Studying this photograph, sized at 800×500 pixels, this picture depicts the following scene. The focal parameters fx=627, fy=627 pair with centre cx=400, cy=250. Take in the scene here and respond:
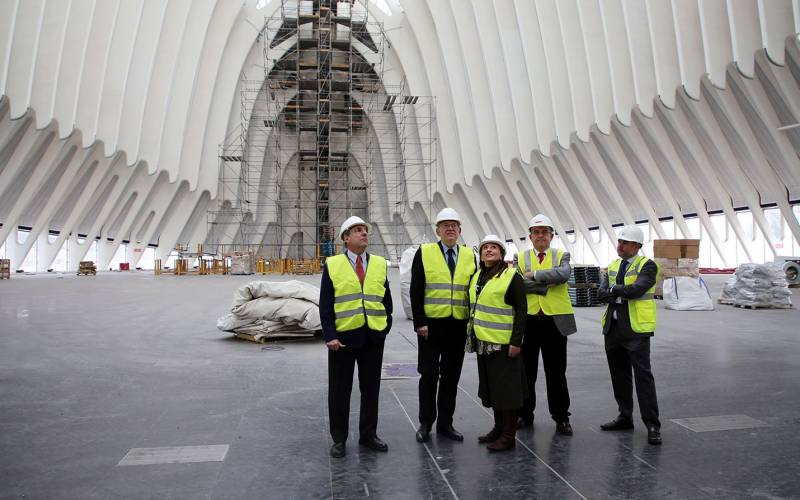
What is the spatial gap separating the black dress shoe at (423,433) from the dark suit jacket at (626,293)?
5.18 feet

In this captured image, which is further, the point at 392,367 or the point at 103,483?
the point at 392,367

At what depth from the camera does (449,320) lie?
4.55 m

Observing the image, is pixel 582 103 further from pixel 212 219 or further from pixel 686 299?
pixel 212 219

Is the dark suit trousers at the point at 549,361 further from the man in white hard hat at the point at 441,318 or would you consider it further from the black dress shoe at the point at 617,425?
the man in white hard hat at the point at 441,318

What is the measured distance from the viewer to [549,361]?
477 cm

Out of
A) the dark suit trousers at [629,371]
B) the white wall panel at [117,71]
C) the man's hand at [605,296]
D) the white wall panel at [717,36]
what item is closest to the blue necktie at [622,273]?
the man's hand at [605,296]

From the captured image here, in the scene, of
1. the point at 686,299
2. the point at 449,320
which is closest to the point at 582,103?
the point at 686,299

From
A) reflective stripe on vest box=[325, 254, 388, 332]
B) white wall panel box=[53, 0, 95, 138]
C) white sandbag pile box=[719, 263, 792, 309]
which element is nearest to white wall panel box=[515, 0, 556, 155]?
white sandbag pile box=[719, 263, 792, 309]

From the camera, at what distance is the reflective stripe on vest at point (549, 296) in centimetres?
473

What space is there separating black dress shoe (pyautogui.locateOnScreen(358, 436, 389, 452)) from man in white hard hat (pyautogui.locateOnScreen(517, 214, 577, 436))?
1184mm

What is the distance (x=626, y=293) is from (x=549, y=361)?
2.50 feet

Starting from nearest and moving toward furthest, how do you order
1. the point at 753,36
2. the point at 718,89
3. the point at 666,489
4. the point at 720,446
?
the point at 666,489 → the point at 720,446 → the point at 753,36 → the point at 718,89

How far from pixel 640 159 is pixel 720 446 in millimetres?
26215

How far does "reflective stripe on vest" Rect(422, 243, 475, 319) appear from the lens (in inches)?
178
